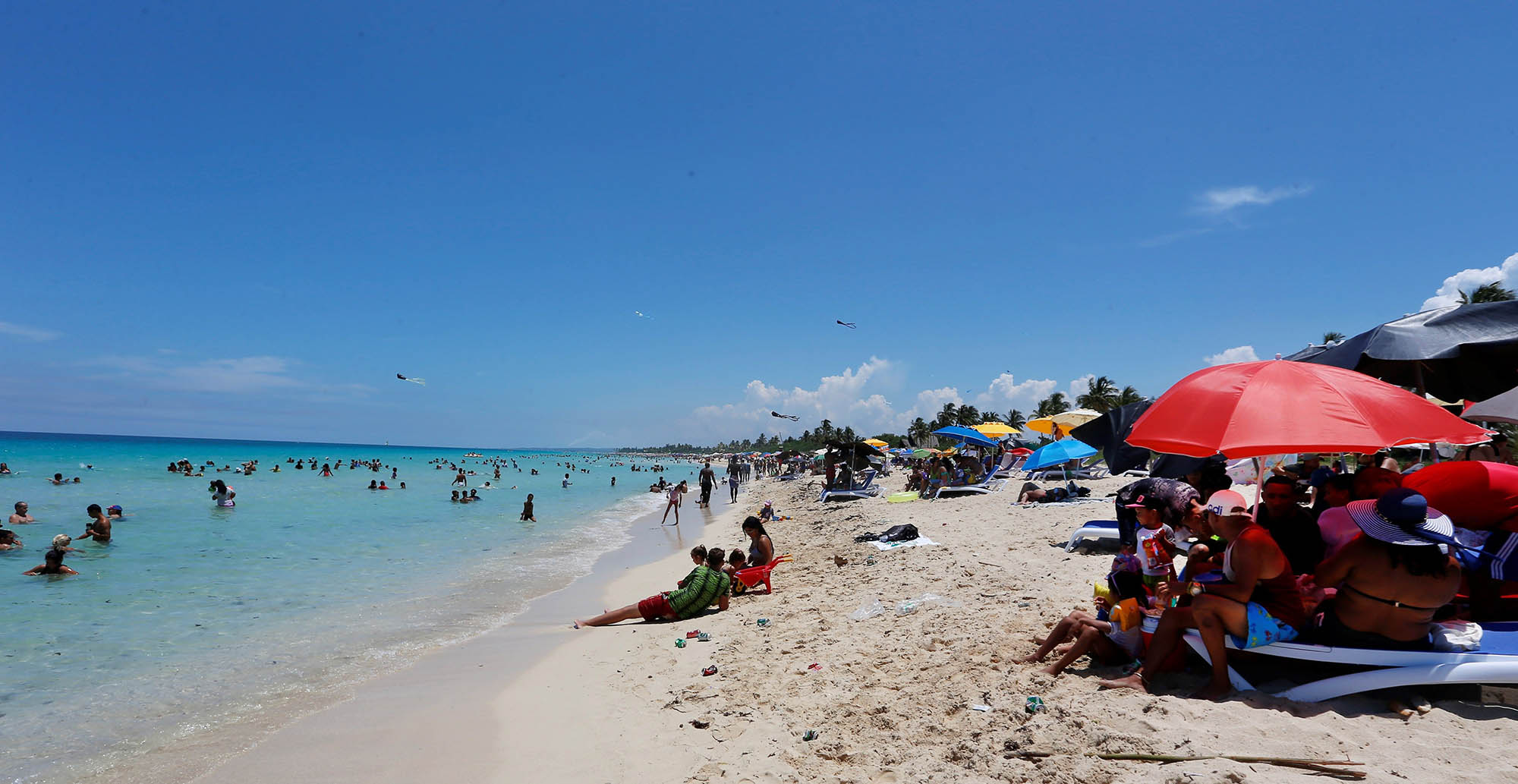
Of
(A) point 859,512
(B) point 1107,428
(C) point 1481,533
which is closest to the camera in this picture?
(C) point 1481,533

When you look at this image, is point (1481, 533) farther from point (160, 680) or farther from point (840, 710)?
point (160, 680)

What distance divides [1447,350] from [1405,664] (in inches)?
123

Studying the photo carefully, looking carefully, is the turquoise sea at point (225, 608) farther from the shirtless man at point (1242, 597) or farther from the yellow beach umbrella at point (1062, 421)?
the yellow beach umbrella at point (1062, 421)

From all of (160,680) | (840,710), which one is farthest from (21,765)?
(840,710)

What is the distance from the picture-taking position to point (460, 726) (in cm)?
480

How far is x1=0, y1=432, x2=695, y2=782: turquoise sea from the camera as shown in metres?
Result: 5.24

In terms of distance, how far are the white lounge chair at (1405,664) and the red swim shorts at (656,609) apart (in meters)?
5.51

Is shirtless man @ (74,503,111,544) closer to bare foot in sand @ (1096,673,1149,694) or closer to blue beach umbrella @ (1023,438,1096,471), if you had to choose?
bare foot in sand @ (1096,673,1149,694)

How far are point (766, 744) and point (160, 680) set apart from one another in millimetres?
5814

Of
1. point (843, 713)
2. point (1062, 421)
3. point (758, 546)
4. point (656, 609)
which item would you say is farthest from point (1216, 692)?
point (1062, 421)

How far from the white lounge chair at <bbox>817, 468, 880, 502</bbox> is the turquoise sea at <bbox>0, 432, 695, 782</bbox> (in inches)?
248

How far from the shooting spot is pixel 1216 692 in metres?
3.38

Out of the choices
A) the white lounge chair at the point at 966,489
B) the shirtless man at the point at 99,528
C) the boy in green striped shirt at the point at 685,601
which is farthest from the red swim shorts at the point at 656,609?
the shirtless man at the point at 99,528

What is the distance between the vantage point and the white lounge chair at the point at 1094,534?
811 centimetres
